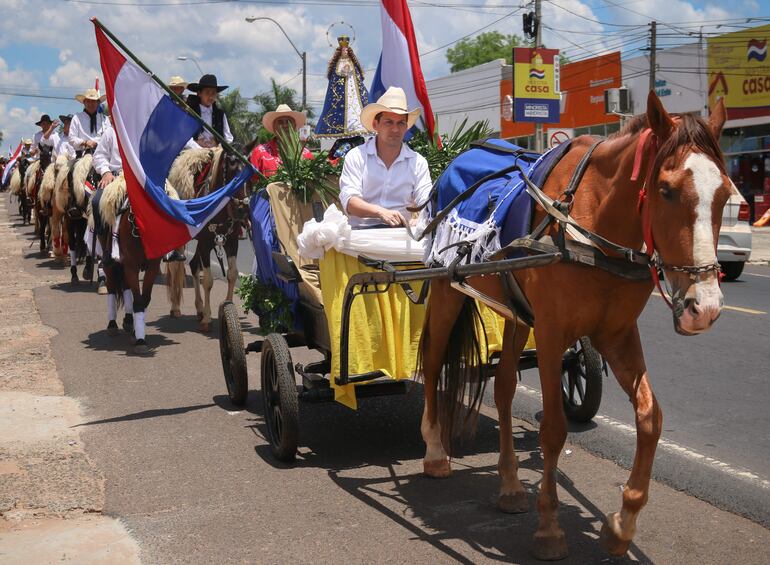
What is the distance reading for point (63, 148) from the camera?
18578 millimetres

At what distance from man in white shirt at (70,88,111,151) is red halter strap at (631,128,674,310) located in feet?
42.0

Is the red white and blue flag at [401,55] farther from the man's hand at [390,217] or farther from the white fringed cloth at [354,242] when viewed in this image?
the white fringed cloth at [354,242]

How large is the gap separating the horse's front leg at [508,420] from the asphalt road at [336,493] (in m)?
0.11

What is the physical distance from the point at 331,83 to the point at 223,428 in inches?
150

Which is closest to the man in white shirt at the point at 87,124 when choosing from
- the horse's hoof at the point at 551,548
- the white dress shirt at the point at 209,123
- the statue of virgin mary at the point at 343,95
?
the white dress shirt at the point at 209,123

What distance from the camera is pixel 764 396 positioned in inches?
291

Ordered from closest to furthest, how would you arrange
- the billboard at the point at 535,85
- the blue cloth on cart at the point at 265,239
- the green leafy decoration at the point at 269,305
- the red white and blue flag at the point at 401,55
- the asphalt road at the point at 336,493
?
the asphalt road at the point at 336,493 → the green leafy decoration at the point at 269,305 → the blue cloth on cart at the point at 265,239 → the red white and blue flag at the point at 401,55 → the billboard at the point at 535,85

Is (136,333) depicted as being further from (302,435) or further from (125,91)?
(302,435)

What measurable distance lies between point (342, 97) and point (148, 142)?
2032 mm

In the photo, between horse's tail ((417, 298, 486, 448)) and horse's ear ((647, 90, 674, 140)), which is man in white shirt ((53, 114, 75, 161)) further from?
horse's ear ((647, 90, 674, 140))

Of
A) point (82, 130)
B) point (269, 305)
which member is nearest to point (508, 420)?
point (269, 305)

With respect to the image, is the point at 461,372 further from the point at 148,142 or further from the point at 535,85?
the point at 535,85

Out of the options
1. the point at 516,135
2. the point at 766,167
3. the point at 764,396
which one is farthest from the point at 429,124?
the point at 516,135

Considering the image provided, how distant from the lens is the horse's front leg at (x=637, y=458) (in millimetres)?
4066
